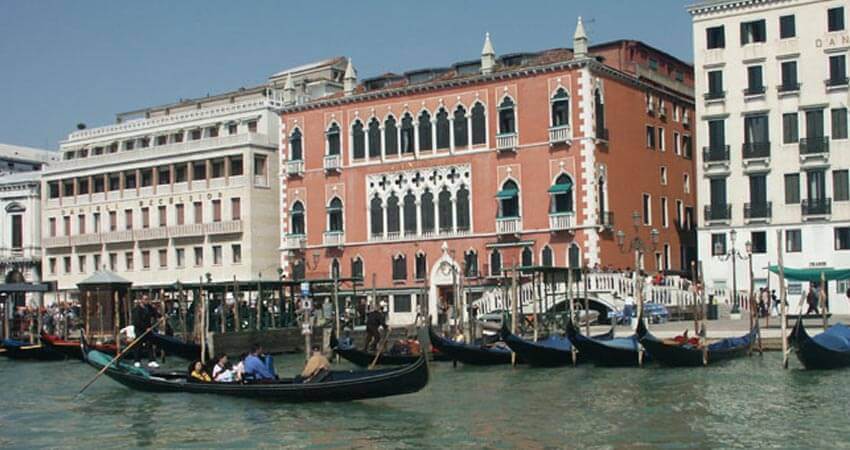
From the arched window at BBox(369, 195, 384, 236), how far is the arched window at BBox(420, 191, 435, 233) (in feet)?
4.73

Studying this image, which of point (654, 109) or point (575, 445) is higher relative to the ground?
point (654, 109)

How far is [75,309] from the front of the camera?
39.2 metres

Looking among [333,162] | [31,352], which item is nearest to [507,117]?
[333,162]

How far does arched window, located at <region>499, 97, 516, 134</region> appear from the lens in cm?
3519

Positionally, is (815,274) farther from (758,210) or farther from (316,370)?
(316,370)

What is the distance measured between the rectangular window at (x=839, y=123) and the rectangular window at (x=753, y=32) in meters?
2.66

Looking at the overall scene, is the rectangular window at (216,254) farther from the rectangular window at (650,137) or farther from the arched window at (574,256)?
the rectangular window at (650,137)

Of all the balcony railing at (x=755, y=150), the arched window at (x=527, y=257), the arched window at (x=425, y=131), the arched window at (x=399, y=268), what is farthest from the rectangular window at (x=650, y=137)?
the arched window at (x=399, y=268)

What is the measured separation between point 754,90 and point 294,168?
13.9 meters

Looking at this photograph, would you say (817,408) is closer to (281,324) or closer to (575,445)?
(575,445)

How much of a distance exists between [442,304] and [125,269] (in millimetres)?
13447

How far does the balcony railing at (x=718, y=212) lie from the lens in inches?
1325

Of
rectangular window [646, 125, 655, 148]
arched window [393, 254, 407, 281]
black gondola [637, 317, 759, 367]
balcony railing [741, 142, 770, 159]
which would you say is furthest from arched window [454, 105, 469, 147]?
black gondola [637, 317, 759, 367]

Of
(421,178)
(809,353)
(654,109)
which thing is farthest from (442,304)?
(809,353)
